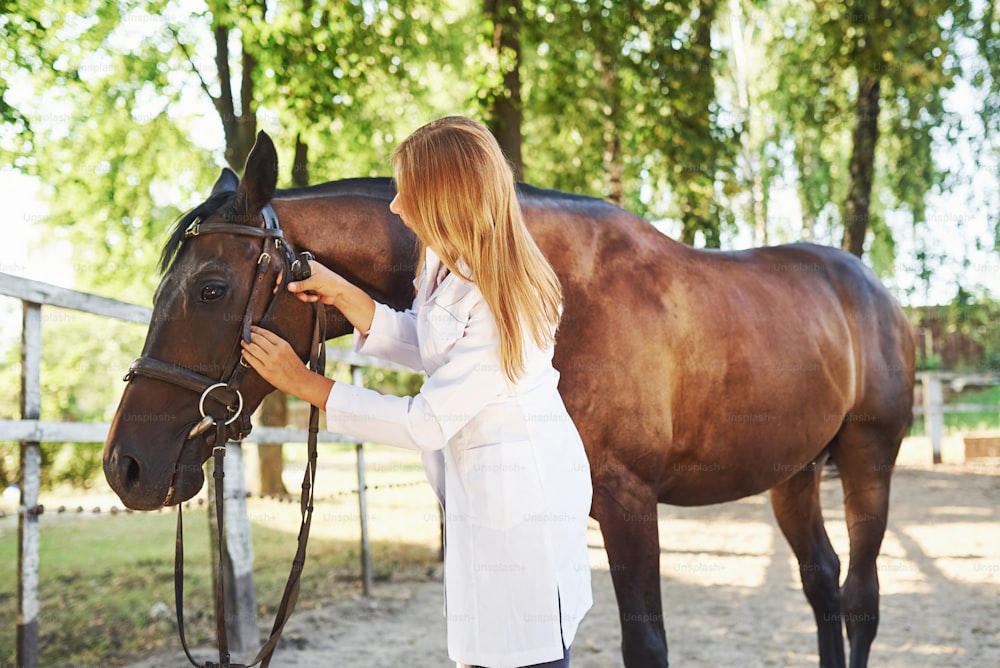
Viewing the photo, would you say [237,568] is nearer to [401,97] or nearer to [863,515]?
[863,515]

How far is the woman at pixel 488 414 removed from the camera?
6.06 feet

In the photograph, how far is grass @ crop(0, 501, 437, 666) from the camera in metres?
4.64

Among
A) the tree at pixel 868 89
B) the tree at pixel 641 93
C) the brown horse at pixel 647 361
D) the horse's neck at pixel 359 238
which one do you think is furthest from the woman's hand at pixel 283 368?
the tree at pixel 868 89

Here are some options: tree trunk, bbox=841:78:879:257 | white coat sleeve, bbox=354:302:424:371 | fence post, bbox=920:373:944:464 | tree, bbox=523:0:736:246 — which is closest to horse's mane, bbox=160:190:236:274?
white coat sleeve, bbox=354:302:424:371

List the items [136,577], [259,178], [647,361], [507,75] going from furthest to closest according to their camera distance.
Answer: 1. [507,75]
2. [136,577]
3. [647,361]
4. [259,178]

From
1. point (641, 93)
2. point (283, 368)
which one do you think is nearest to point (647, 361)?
point (283, 368)

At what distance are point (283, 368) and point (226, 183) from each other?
2.73ft

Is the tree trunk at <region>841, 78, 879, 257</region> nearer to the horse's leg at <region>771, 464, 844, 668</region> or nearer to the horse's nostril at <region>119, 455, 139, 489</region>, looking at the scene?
the horse's leg at <region>771, 464, 844, 668</region>

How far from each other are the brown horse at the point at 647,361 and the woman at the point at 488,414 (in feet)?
1.29

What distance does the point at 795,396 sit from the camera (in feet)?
11.1

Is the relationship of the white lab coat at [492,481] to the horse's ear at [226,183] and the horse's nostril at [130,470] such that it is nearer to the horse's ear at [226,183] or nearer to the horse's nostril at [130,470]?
the horse's nostril at [130,470]

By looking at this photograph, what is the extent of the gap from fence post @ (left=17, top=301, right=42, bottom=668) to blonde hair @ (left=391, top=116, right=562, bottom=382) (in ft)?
7.88

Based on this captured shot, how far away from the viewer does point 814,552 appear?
13.5ft

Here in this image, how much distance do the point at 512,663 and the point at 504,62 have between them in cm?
705
